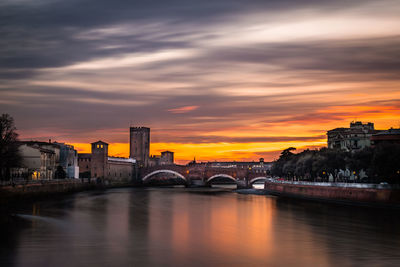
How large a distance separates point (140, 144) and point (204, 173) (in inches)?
1478

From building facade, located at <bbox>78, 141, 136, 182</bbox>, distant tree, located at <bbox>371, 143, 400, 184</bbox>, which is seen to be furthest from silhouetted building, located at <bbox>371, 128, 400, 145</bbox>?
building facade, located at <bbox>78, 141, 136, 182</bbox>

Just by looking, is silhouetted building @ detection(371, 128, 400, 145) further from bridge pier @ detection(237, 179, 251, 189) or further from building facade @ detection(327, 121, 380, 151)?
bridge pier @ detection(237, 179, 251, 189)

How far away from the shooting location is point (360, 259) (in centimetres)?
2783

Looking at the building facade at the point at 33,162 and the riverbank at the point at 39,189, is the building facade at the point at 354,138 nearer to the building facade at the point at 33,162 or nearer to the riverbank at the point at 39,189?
the riverbank at the point at 39,189

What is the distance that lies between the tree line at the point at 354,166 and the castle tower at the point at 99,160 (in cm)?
3997

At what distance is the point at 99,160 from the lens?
124750 mm

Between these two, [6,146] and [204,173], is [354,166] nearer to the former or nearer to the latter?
[6,146]

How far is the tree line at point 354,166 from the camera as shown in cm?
5247

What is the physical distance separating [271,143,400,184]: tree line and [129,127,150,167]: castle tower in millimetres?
63971

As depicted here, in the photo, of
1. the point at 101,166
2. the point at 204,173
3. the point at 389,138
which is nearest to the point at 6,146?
the point at 389,138

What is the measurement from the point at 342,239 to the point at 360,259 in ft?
21.9

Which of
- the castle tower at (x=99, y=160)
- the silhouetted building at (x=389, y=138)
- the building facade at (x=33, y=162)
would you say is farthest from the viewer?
the castle tower at (x=99, y=160)

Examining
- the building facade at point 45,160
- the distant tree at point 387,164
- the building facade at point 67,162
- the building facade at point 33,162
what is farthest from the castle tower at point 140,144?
the distant tree at point 387,164

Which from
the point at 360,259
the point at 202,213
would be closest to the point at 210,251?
the point at 360,259
